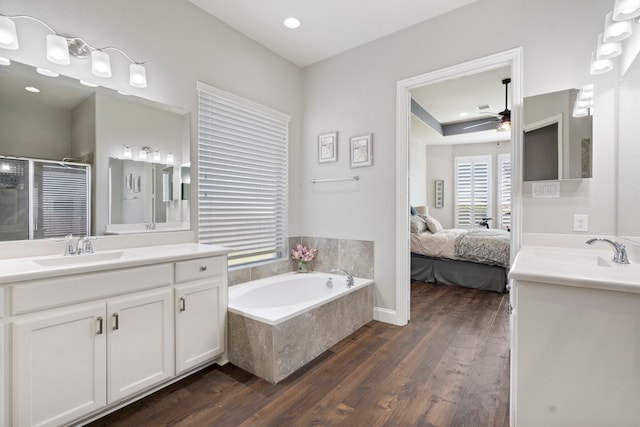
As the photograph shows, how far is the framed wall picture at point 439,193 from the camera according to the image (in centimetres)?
769

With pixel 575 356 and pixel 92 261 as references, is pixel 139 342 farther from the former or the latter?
pixel 575 356

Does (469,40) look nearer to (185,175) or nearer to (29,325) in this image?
(185,175)

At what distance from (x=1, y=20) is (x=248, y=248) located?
2.29m

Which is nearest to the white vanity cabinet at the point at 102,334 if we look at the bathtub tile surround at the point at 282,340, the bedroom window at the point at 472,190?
the bathtub tile surround at the point at 282,340

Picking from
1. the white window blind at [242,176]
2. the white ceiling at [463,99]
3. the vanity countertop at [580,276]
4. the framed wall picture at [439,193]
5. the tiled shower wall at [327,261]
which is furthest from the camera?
the framed wall picture at [439,193]

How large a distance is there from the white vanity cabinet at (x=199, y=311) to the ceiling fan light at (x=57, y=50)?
1454mm

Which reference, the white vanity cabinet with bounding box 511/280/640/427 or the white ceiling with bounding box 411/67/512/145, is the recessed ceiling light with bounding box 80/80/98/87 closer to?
the white vanity cabinet with bounding box 511/280/640/427

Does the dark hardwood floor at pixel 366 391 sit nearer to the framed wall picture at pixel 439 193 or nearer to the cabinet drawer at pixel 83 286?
the cabinet drawer at pixel 83 286

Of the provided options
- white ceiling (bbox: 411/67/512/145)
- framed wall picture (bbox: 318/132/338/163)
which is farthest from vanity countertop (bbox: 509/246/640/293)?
white ceiling (bbox: 411/67/512/145)

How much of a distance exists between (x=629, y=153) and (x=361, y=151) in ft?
6.66

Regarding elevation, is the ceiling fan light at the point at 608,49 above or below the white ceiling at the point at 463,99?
below

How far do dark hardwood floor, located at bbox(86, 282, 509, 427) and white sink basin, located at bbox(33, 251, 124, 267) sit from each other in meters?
0.90

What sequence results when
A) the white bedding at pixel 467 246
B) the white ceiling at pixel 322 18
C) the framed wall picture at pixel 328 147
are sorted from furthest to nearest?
the white bedding at pixel 467 246 → the framed wall picture at pixel 328 147 → the white ceiling at pixel 322 18

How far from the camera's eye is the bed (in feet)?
13.5
